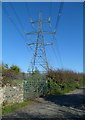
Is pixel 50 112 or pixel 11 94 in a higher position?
pixel 11 94

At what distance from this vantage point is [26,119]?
6324 mm

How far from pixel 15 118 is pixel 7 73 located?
2.98 m

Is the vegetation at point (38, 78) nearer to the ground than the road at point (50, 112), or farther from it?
farther from it

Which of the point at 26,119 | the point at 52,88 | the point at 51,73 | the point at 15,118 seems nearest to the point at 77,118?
the point at 26,119

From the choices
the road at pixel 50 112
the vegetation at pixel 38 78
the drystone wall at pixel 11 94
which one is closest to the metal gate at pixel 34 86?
the vegetation at pixel 38 78

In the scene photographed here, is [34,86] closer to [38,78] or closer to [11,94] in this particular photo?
[38,78]

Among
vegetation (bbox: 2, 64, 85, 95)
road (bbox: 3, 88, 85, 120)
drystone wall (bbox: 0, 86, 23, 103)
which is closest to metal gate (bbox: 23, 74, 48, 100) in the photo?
vegetation (bbox: 2, 64, 85, 95)

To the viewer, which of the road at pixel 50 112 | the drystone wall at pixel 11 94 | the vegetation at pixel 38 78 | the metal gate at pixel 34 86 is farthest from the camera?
the metal gate at pixel 34 86

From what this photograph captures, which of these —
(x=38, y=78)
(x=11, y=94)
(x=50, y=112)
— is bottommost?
(x=50, y=112)

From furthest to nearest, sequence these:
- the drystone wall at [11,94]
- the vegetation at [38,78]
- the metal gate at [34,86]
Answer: the metal gate at [34,86] → the vegetation at [38,78] → the drystone wall at [11,94]

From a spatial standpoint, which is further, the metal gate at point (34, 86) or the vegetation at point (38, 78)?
the metal gate at point (34, 86)

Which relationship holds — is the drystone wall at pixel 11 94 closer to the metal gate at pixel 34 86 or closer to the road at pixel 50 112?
the metal gate at pixel 34 86

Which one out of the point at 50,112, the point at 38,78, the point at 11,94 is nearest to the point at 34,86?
the point at 38,78

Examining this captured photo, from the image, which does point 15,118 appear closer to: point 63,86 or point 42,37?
point 63,86
